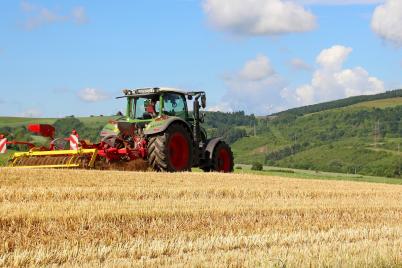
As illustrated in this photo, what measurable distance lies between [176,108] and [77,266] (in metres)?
11.1

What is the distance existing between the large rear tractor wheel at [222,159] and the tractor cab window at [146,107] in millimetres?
2113

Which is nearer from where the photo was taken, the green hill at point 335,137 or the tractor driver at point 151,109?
the tractor driver at point 151,109

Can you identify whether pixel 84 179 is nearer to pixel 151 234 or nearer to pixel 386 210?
pixel 151 234

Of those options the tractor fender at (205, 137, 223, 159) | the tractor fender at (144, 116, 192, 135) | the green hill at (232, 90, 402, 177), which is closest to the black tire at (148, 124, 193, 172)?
the tractor fender at (144, 116, 192, 135)

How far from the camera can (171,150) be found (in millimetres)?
14578

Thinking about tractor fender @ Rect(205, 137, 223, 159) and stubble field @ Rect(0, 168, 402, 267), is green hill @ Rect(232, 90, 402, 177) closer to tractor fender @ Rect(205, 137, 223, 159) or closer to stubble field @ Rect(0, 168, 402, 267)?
tractor fender @ Rect(205, 137, 223, 159)

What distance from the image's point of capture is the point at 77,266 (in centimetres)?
470

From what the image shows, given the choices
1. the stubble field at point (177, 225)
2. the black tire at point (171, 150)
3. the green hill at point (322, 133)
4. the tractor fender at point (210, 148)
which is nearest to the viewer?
the stubble field at point (177, 225)

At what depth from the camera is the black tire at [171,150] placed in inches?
544

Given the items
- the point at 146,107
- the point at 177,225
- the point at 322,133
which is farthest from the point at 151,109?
the point at 322,133

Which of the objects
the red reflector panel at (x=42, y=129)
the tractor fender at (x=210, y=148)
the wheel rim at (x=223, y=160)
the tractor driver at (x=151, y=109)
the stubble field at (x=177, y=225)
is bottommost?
the stubble field at (x=177, y=225)

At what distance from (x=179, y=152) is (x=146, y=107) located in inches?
62.0

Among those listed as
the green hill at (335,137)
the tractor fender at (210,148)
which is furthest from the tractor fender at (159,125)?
the green hill at (335,137)

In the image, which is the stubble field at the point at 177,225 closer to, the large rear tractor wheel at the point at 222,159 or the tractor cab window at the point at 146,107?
the tractor cab window at the point at 146,107
